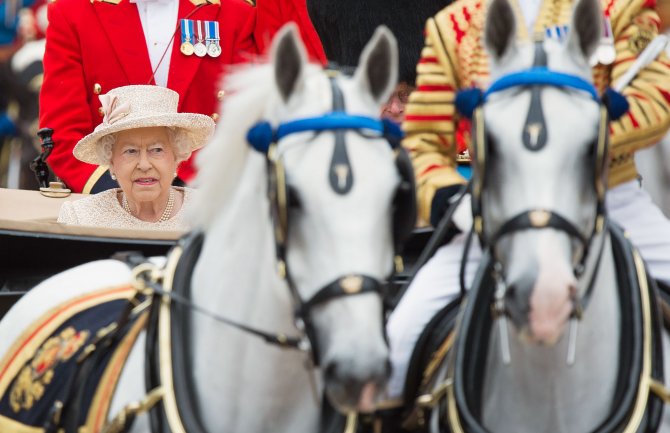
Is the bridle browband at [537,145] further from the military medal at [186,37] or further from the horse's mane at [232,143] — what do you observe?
the military medal at [186,37]

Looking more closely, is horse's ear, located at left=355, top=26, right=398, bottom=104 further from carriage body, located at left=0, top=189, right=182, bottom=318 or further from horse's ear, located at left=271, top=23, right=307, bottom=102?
carriage body, located at left=0, top=189, right=182, bottom=318

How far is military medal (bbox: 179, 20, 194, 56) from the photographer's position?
17.6 ft

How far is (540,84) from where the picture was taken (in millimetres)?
2682

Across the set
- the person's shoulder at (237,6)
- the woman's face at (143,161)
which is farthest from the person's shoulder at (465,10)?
the person's shoulder at (237,6)

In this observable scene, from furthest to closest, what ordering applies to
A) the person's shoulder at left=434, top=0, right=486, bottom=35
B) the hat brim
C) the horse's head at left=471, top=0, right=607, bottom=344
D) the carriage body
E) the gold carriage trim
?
the hat brim < the carriage body < the person's shoulder at left=434, top=0, right=486, bottom=35 < the gold carriage trim < the horse's head at left=471, top=0, right=607, bottom=344

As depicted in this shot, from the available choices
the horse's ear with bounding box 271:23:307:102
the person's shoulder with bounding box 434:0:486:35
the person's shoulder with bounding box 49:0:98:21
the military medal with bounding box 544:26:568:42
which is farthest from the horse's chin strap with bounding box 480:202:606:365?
the person's shoulder with bounding box 49:0:98:21

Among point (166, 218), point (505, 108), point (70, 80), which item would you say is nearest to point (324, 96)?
point (505, 108)

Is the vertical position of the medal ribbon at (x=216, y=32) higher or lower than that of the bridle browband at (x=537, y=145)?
higher

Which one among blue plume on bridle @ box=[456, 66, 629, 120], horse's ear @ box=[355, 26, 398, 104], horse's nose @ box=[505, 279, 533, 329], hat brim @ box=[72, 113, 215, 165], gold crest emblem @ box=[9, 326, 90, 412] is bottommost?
gold crest emblem @ box=[9, 326, 90, 412]

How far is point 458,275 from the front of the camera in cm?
341

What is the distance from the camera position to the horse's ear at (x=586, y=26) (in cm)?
273

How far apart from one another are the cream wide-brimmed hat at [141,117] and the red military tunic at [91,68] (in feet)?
2.10

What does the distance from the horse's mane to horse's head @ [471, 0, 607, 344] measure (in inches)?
16.5

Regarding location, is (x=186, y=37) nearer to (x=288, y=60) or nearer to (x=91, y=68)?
(x=91, y=68)
